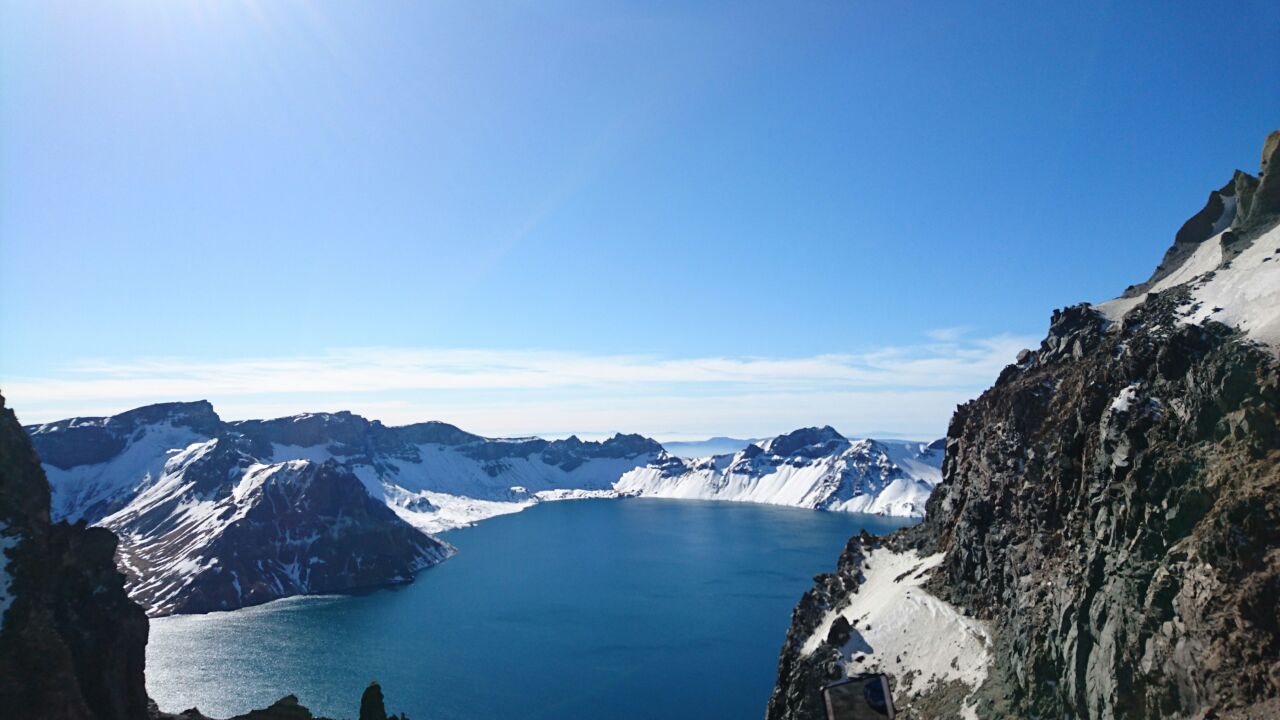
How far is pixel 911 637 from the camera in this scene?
6781 centimetres

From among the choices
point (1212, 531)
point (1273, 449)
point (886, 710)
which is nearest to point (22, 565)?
point (886, 710)

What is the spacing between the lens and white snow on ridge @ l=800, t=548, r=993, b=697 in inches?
2426

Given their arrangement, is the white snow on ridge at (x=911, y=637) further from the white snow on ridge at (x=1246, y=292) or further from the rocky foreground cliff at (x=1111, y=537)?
the white snow on ridge at (x=1246, y=292)

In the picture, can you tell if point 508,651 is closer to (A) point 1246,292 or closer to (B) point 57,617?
(B) point 57,617

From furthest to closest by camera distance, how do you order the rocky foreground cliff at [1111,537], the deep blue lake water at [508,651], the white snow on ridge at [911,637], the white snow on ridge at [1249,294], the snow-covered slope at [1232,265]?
the deep blue lake water at [508,651], the white snow on ridge at [911,637], the snow-covered slope at [1232,265], the white snow on ridge at [1249,294], the rocky foreground cliff at [1111,537]

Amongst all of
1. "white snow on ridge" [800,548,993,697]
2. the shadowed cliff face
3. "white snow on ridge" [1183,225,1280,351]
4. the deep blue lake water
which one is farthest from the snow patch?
"white snow on ridge" [1183,225,1280,351]

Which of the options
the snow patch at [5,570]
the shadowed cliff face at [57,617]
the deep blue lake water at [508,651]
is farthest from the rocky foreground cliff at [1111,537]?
the snow patch at [5,570]

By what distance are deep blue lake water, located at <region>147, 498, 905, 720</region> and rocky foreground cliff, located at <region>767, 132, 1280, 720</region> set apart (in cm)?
3473

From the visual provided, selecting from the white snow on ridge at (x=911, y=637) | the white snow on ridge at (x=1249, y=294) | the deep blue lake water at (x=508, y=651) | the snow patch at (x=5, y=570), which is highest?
the white snow on ridge at (x=1249, y=294)

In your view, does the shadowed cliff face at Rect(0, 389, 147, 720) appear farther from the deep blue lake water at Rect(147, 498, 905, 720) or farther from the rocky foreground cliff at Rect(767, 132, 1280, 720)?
the rocky foreground cliff at Rect(767, 132, 1280, 720)

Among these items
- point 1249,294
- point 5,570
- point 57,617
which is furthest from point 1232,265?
point 57,617

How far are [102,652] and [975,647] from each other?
82030 millimetres

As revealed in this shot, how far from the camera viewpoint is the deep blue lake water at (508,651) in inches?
4035

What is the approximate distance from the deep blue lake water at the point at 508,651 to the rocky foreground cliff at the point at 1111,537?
3473 cm
